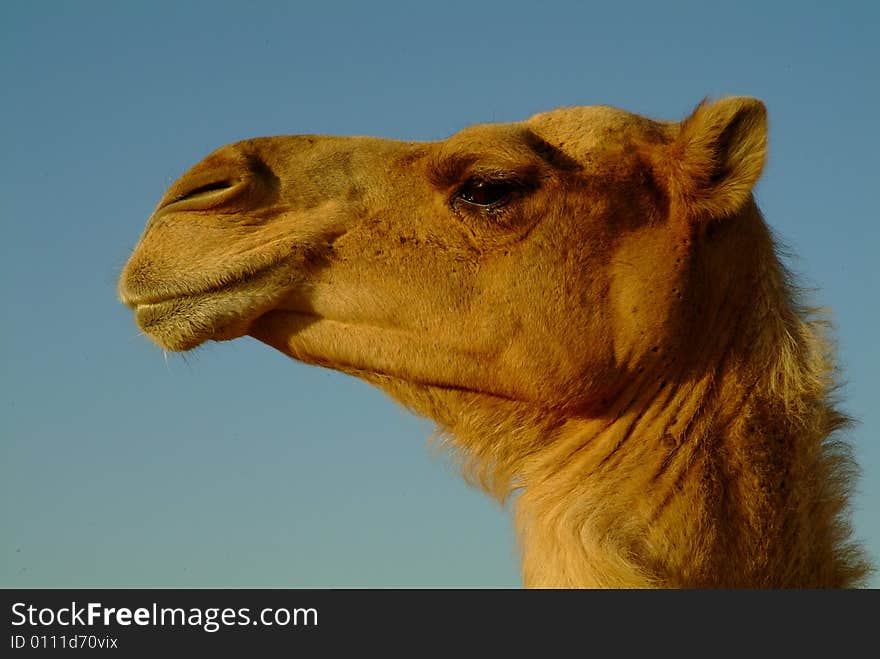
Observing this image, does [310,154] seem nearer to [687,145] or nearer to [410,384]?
[410,384]

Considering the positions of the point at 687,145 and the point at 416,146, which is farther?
the point at 416,146

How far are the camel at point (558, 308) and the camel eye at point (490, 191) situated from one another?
1cm

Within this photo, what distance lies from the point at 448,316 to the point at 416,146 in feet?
3.50

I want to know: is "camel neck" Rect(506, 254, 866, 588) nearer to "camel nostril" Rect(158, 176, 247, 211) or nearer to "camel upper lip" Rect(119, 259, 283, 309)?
"camel upper lip" Rect(119, 259, 283, 309)

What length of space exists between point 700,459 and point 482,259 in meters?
1.40

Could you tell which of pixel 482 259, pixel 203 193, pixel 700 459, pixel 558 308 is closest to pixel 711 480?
pixel 700 459

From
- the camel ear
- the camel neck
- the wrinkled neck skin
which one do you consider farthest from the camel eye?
the camel neck

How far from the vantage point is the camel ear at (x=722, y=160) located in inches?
237

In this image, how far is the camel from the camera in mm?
5707

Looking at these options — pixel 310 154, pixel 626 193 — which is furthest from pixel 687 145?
pixel 310 154

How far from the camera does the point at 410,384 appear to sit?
246 inches

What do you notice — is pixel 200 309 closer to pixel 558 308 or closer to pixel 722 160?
pixel 558 308

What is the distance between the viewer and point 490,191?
20.4 ft

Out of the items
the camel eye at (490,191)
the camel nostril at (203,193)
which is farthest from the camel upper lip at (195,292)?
the camel eye at (490,191)
